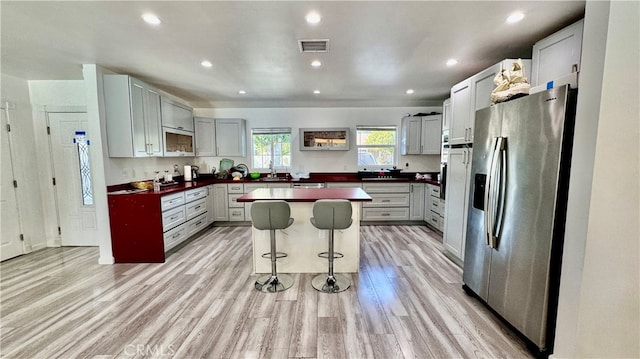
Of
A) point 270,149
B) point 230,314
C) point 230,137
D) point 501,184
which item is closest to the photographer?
point 501,184

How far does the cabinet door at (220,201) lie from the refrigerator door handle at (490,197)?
4232 mm

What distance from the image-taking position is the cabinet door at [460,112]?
275 centimetres

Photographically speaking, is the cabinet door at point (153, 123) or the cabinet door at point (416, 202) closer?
the cabinet door at point (153, 123)

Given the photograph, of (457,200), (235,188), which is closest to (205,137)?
(235,188)

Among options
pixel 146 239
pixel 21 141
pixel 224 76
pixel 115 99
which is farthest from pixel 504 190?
pixel 21 141

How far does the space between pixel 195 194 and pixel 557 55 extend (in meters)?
4.81

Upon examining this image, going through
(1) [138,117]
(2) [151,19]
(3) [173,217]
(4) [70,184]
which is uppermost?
(2) [151,19]

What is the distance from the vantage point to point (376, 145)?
5.24 m

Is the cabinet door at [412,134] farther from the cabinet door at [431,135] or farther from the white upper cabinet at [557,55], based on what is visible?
the white upper cabinet at [557,55]

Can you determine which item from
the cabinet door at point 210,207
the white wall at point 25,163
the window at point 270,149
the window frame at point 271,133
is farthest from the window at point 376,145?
the white wall at point 25,163

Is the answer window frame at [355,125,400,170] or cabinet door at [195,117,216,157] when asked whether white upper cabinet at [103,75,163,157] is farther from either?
window frame at [355,125,400,170]

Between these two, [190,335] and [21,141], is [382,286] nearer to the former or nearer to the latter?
[190,335]

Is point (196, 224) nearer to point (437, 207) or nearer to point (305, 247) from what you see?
point (305, 247)

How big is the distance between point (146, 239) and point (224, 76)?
2406 mm
